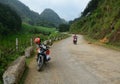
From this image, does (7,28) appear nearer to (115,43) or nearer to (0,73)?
(115,43)

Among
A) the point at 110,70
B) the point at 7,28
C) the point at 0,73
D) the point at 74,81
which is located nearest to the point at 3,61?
the point at 0,73

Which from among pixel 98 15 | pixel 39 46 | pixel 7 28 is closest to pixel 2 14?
pixel 7 28

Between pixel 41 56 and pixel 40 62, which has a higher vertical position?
pixel 41 56

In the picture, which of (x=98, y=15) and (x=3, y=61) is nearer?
(x=3, y=61)

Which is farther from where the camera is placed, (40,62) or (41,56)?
(41,56)

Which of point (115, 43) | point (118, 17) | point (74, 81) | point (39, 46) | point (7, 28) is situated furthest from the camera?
point (7, 28)

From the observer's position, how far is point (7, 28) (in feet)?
279

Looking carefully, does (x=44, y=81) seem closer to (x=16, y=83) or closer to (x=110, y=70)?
(x=16, y=83)

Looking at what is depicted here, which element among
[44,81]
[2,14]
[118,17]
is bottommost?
[44,81]

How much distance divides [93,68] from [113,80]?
2729mm

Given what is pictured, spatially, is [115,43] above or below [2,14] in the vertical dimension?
below

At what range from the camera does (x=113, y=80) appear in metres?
10.1

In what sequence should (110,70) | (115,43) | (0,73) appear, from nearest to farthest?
(0,73) → (110,70) → (115,43)

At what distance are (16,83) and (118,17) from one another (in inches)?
1085
